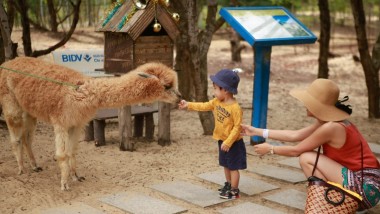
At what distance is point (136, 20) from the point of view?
6.57 metres

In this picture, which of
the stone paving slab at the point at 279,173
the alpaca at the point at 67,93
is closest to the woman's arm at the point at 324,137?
the alpaca at the point at 67,93

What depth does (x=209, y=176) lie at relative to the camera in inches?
231

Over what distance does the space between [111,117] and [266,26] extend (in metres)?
2.56

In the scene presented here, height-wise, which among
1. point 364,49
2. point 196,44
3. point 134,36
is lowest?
point 364,49

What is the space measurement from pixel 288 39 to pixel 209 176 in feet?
6.78

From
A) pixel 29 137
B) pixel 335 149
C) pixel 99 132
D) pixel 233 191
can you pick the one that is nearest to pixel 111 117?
pixel 99 132

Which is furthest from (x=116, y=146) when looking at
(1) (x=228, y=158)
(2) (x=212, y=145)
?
(1) (x=228, y=158)

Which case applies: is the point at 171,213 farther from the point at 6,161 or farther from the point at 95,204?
the point at 6,161

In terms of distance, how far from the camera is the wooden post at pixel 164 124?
7363mm

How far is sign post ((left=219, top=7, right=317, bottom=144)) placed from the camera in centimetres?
650

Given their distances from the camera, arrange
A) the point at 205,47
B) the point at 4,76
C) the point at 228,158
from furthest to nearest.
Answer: the point at 205,47 < the point at 4,76 < the point at 228,158

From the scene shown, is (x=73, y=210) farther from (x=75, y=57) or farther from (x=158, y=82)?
(x=75, y=57)

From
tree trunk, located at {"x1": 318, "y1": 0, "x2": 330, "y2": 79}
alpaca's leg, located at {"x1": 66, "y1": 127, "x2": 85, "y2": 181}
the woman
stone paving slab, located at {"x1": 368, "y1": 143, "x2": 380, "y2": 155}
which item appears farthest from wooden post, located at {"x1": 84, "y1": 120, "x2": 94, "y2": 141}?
tree trunk, located at {"x1": 318, "y1": 0, "x2": 330, "y2": 79}

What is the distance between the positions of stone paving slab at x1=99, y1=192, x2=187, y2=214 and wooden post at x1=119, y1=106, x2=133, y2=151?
1.88m
